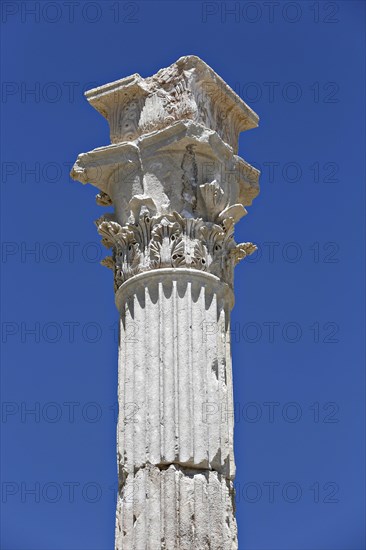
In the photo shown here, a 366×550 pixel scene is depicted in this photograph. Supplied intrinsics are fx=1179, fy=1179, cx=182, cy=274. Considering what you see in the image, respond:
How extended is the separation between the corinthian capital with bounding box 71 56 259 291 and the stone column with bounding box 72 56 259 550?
2 centimetres

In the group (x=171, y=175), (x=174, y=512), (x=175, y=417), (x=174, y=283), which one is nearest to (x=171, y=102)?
(x=171, y=175)

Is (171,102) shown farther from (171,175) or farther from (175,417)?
(175,417)

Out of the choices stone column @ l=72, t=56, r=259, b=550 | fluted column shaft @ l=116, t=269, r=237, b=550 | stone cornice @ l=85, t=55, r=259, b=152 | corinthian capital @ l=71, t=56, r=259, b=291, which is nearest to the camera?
fluted column shaft @ l=116, t=269, r=237, b=550

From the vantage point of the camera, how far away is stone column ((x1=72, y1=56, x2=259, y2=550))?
1420 cm

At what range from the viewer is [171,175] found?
52.9 ft

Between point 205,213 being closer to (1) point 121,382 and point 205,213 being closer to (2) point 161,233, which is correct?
(2) point 161,233

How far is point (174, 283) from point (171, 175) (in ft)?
5.46

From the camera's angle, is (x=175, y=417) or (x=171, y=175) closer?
(x=175, y=417)

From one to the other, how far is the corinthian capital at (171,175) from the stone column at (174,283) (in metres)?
0.02

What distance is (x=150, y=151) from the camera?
16.3m

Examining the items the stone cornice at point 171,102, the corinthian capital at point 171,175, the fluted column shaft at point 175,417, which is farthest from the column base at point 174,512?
the stone cornice at point 171,102

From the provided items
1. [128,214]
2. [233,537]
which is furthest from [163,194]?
[233,537]

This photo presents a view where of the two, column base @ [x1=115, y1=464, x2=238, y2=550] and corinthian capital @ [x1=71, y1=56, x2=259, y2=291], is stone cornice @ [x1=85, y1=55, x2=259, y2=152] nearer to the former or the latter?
corinthian capital @ [x1=71, y1=56, x2=259, y2=291]

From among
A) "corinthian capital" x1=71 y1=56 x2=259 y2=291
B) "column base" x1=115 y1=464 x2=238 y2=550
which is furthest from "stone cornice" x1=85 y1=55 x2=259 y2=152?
"column base" x1=115 y1=464 x2=238 y2=550
